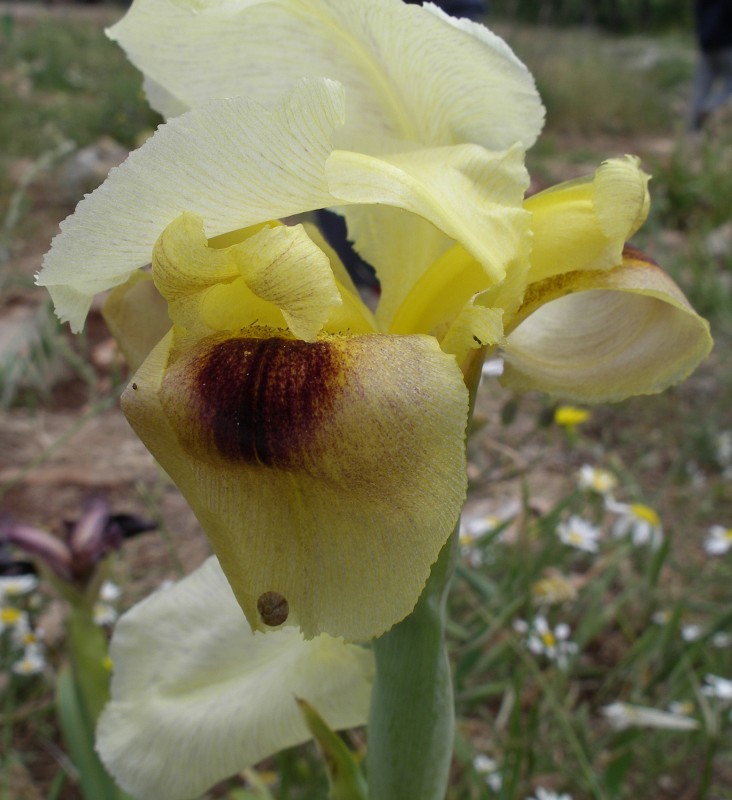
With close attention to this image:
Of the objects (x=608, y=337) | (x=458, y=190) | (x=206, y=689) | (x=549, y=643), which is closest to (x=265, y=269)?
(x=458, y=190)

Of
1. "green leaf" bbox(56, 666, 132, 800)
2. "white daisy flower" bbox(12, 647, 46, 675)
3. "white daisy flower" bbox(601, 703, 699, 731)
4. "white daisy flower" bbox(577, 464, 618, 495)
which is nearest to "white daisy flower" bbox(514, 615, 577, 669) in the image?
"white daisy flower" bbox(601, 703, 699, 731)

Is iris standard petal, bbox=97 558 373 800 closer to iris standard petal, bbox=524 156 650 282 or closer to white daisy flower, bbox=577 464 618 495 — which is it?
iris standard petal, bbox=524 156 650 282

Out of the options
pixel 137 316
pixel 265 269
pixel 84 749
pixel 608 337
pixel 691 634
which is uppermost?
pixel 265 269

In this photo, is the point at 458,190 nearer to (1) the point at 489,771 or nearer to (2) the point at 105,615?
(1) the point at 489,771

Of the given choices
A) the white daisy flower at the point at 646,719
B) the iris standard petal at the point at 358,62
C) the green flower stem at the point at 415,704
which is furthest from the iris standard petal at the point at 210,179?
the white daisy flower at the point at 646,719

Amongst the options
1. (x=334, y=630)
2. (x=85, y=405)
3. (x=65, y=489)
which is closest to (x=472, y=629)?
(x=334, y=630)
